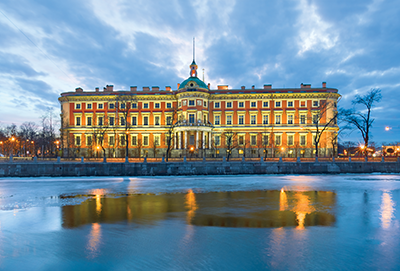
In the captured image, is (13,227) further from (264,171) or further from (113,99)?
(113,99)

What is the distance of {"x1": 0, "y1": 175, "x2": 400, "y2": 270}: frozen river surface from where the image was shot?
295 inches

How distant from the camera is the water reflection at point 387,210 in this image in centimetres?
1148

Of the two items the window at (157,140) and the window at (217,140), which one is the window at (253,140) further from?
the window at (157,140)

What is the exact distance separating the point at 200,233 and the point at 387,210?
10171 mm

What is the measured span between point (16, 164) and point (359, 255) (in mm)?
32862

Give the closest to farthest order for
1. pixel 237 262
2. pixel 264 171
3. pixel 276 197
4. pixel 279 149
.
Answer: pixel 237 262 < pixel 276 197 < pixel 264 171 < pixel 279 149

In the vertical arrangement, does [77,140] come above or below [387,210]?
above

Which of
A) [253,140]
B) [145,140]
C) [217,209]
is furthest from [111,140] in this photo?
[217,209]

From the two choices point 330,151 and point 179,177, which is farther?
point 330,151

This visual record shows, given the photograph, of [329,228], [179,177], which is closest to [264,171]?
[179,177]

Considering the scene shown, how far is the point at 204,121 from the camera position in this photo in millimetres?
60219

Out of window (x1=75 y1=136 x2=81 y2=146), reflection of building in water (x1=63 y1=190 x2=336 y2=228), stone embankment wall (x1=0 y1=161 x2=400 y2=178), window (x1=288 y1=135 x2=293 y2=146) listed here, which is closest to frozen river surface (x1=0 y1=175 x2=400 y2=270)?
reflection of building in water (x1=63 y1=190 x2=336 y2=228)

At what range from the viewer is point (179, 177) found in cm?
3064

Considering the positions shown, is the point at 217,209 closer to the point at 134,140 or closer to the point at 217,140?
the point at 217,140
